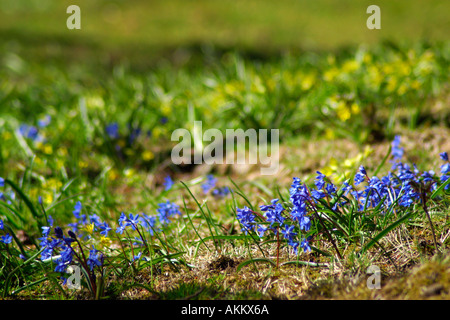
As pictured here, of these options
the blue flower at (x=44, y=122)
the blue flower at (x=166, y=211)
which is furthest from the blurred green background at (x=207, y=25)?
the blue flower at (x=166, y=211)

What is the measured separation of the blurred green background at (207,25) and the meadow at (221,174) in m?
0.07

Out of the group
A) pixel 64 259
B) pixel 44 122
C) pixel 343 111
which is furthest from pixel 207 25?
pixel 64 259

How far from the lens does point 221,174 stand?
10.7 feet

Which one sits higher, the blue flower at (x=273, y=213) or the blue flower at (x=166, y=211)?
the blue flower at (x=273, y=213)

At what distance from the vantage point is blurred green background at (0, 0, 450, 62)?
6.55 metres

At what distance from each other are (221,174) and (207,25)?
17.0 feet

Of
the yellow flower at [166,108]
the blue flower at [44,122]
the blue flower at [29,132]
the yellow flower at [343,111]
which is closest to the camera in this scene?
the yellow flower at [343,111]

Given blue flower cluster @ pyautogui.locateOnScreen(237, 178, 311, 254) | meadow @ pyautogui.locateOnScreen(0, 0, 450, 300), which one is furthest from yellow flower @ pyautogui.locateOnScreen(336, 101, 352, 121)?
blue flower cluster @ pyautogui.locateOnScreen(237, 178, 311, 254)

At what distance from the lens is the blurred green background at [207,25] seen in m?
6.55

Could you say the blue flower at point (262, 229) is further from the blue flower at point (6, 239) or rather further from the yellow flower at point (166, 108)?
the yellow flower at point (166, 108)

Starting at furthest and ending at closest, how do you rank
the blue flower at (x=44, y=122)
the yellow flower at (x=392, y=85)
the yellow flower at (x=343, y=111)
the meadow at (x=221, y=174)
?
the blue flower at (x=44, y=122) < the yellow flower at (x=392, y=85) < the yellow flower at (x=343, y=111) < the meadow at (x=221, y=174)

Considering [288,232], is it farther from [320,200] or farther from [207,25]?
[207,25]

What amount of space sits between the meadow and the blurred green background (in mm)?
74

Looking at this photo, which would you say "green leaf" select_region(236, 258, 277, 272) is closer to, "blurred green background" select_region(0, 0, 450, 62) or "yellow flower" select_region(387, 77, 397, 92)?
"yellow flower" select_region(387, 77, 397, 92)
